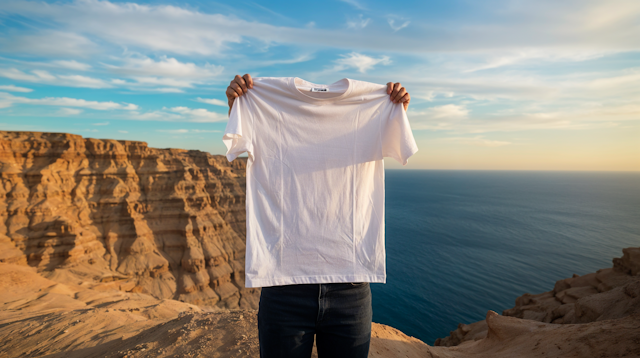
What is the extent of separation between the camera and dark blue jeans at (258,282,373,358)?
208 cm

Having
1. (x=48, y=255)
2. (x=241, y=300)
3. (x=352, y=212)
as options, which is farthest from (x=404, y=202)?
(x=352, y=212)

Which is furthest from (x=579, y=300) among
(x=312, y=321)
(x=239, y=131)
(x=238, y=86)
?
(x=238, y=86)

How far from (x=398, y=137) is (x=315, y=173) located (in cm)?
91

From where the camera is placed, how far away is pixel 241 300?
116ft

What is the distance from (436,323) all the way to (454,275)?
10857mm

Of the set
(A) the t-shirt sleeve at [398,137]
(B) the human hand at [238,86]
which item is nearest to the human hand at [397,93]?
(A) the t-shirt sleeve at [398,137]

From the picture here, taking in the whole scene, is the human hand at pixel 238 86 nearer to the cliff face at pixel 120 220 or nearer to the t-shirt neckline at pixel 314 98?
the t-shirt neckline at pixel 314 98

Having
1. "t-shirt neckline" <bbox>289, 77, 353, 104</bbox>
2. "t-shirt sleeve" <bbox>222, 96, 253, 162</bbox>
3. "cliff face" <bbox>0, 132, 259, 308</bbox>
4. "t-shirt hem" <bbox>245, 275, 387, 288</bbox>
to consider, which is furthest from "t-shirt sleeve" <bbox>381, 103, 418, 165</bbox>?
"cliff face" <bbox>0, 132, 259, 308</bbox>

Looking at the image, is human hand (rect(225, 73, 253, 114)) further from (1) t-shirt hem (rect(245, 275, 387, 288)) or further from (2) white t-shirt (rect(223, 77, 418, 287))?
(1) t-shirt hem (rect(245, 275, 387, 288))

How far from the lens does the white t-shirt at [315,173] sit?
96.5 inches

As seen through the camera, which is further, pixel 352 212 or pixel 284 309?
pixel 352 212

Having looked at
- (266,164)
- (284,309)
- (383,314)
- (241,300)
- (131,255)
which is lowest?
(241,300)

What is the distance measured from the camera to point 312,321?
213 centimetres

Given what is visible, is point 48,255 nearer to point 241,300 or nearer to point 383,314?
point 241,300
